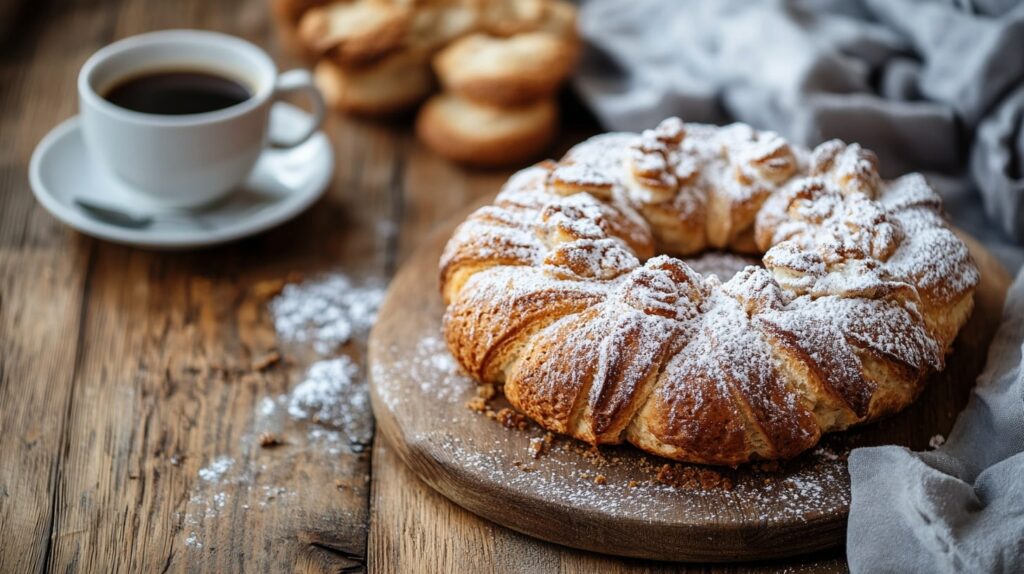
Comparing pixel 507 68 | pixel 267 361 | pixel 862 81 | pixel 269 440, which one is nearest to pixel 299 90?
pixel 507 68

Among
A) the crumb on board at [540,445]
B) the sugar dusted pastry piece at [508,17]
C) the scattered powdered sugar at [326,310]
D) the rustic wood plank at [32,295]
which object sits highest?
the sugar dusted pastry piece at [508,17]

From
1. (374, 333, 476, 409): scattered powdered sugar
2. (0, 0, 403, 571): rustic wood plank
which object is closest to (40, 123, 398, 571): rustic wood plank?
(0, 0, 403, 571): rustic wood plank

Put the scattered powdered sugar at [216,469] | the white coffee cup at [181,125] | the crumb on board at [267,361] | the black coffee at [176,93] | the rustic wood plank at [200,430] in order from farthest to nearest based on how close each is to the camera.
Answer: the black coffee at [176,93], the white coffee cup at [181,125], the crumb on board at [267,361], the scattered powdered sugar at [216,469], the rustic wood plank at [200,430]

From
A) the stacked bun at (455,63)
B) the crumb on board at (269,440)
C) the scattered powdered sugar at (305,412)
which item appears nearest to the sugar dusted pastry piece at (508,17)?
the stacked bun at (455,63)

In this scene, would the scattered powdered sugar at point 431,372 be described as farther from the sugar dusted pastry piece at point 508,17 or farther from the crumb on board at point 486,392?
the sugar dusted pastry piece at point 508,17

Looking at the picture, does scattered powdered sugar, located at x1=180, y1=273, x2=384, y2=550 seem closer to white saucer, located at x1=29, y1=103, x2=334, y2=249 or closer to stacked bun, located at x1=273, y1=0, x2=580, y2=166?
white saucer, located at x1=29, y1=103, x2=334, y2=249

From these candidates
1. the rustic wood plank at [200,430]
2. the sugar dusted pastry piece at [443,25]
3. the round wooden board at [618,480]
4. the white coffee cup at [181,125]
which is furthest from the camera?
the sugar dusted pastry piece at [443,25]

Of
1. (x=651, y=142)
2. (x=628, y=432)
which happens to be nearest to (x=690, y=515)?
(x=628, y=432)
